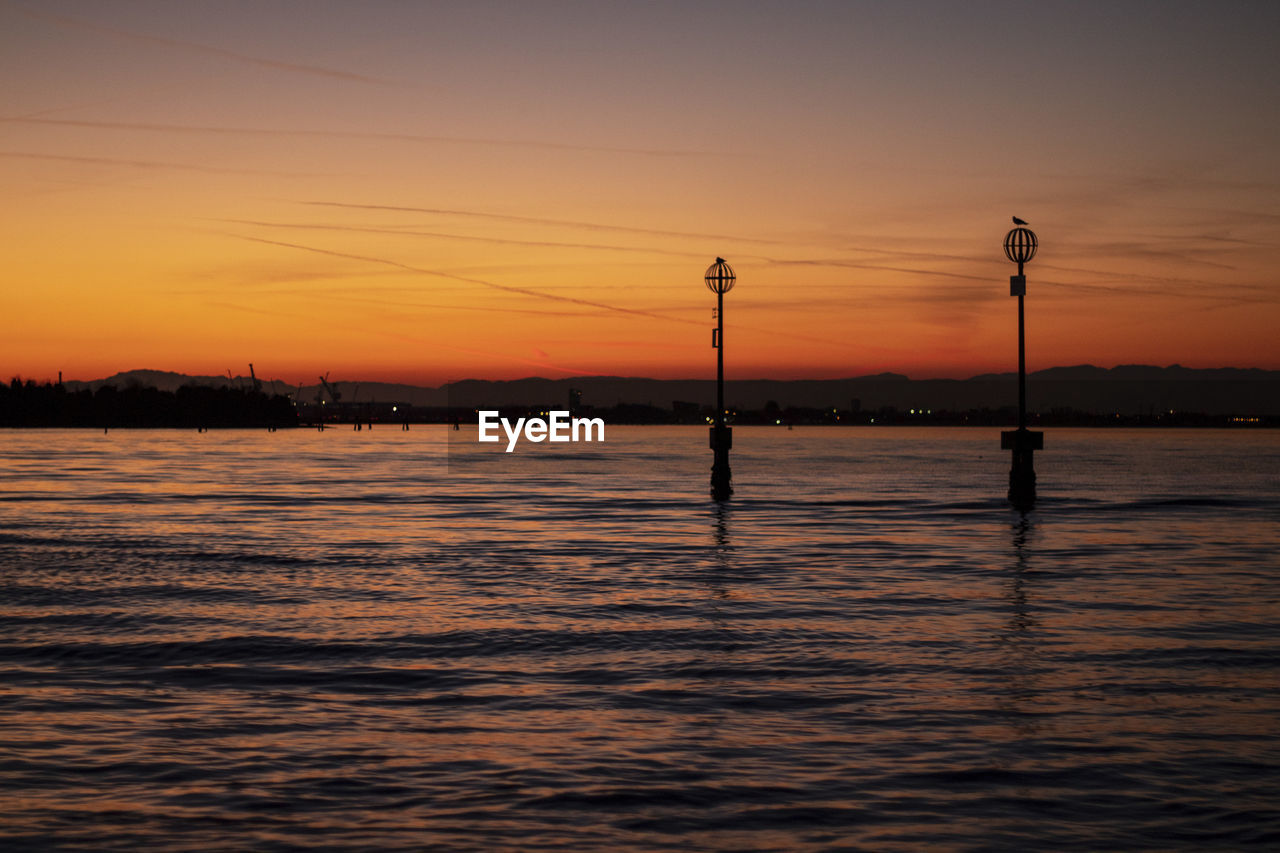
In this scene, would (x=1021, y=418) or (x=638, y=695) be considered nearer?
(x=638, y=695)

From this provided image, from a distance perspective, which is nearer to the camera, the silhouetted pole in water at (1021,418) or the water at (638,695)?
the water at (638,695)

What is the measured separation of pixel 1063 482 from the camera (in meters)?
73.1

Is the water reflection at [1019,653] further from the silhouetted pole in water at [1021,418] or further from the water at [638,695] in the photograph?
the silhouetted pole in water at [1021,418]

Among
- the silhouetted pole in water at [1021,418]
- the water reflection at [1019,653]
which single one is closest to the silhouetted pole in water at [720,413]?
the silhouetted pole in water at [1021,418]

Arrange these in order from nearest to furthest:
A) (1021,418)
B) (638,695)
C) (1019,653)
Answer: (638,695)
(1019,653)
(1021,418)

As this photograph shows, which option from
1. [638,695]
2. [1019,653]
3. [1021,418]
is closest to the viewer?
[638,695]

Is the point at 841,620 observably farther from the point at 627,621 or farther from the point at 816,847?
the point at 816,847

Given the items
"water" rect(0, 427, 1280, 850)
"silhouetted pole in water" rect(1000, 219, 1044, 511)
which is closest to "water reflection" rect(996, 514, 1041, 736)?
"water" rect(0, 427, 1280, 850)

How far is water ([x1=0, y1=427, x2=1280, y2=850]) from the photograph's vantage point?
8867 millimetres

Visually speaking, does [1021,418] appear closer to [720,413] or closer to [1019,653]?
[720,413]

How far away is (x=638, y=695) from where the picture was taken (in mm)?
13195

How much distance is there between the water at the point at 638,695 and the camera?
887 cm

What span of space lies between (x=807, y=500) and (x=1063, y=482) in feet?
84.8

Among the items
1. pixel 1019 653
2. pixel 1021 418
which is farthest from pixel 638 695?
pixel 1021 418
